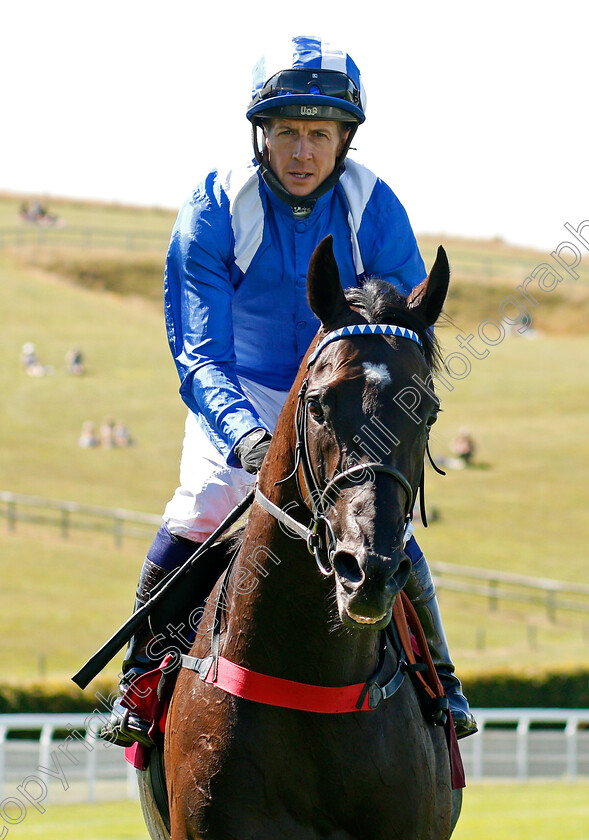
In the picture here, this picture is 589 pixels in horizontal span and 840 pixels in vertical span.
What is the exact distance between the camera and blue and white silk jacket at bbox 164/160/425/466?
4352 mm

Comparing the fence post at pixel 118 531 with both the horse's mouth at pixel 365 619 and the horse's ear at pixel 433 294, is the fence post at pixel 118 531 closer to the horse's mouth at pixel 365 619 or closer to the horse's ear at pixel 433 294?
the horse's ear at pixel 433 294

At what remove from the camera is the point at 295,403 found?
11.6 ft

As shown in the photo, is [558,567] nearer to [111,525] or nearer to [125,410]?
[111,525]

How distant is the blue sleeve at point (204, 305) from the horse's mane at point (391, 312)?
73 cm

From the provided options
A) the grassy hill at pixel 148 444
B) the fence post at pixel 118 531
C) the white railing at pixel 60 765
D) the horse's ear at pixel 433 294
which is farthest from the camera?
the fence post at pixel 118 531

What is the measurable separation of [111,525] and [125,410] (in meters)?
11.2

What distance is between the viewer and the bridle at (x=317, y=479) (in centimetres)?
309

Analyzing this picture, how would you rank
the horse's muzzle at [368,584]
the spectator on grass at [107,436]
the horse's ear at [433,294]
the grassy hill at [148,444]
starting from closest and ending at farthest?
the horse's muzzle at [368,584], the horse's ear at [433,294], the grassy hill at [148,444], the spectator on grass at [107,436]

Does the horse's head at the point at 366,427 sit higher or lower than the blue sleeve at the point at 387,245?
lower

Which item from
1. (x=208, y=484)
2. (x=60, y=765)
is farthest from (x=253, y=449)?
(x=60, y=765)

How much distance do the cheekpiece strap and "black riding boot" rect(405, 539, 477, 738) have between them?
1224mm

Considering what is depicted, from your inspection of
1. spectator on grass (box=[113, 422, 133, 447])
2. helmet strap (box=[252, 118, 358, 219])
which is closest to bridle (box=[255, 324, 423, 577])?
helmet strap (box=[252, 118, 358, 219])

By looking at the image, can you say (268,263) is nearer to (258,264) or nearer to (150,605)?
(258,264)

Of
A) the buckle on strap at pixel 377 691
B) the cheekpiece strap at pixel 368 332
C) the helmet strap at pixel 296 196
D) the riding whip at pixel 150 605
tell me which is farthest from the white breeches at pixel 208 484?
the cheekpiece strap at pixel 368 332
